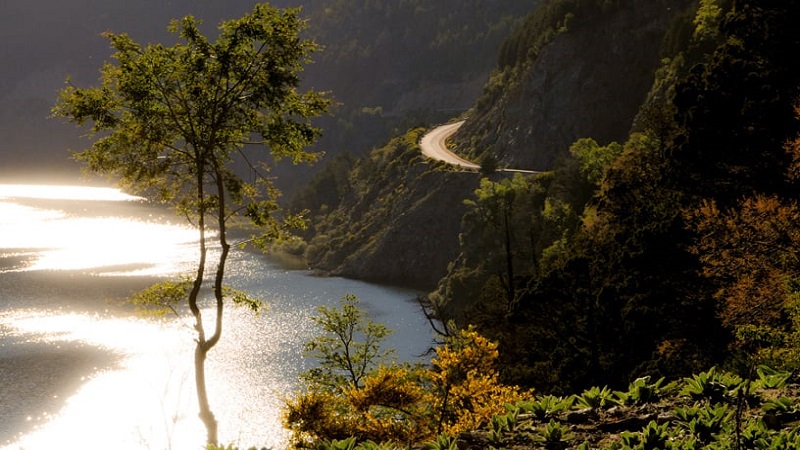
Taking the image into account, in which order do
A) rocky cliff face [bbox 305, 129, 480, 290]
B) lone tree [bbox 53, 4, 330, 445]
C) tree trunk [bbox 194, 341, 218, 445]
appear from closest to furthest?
lone tree [bbox 53, 4, 330, 445], tree trunk [bbox 194, 341, 218, 445], rocky cliff face [bbox 305, 129, 480, 290]

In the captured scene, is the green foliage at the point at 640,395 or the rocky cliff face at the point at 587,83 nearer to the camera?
the green foliage at the point at 640,395

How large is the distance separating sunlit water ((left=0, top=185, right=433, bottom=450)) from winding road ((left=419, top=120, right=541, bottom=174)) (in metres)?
28.0

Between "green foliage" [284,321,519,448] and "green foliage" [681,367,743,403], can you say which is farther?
"green foliage" [284,321,519,448]

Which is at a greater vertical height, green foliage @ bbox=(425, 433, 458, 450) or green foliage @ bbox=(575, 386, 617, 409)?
green foliage @ bbox=(575, 386, 617, 409)

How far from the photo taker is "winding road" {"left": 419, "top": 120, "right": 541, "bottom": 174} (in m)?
135

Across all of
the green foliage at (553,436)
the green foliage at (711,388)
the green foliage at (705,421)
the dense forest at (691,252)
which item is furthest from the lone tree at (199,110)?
the dense forest at (691,252)

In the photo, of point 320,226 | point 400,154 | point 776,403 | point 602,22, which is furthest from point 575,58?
point 776,403

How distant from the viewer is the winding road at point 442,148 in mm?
135000

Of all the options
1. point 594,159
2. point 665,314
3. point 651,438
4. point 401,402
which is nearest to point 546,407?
point 651,438

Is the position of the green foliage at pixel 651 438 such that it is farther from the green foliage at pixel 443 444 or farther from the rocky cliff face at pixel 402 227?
the rocky cliff face at pixel 402 227

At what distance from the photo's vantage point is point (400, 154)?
525ft

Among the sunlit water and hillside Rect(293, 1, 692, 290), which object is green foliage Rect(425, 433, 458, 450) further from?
hillside Rect(293, 1, 692, 290)

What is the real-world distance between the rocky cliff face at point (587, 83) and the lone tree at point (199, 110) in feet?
355

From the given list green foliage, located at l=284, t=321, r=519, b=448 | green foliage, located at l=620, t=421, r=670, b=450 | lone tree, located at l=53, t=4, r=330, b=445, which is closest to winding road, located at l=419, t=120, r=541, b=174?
green foliage, located at l=284, t=321, r=519, b=448
